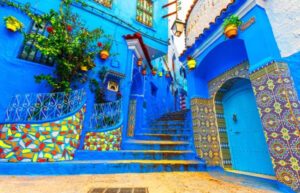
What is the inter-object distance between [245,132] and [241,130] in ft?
0.41

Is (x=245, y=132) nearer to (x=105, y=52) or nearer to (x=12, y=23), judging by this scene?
(x=105, y=52)

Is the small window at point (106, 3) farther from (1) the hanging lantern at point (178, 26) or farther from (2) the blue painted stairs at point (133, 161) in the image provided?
(2) the blue painted stairs at point (133, 161)

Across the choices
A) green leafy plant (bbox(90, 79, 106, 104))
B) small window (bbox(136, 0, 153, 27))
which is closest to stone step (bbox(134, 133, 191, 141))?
green leafy plant (bbox(90, 79, 106, 104))

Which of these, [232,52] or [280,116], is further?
[232,52]

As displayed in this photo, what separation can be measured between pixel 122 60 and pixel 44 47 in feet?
9.13

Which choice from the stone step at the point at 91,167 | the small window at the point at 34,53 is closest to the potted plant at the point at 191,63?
the stone step at the point at 91,167

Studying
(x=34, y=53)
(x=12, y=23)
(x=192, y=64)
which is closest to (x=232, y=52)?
(x=192, y=64)

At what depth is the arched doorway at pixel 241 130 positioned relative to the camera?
3.19 meters

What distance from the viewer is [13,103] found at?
3.79 m

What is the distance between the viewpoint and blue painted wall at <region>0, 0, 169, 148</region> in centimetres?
415

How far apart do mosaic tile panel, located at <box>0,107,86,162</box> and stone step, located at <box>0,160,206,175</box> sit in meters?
0.23

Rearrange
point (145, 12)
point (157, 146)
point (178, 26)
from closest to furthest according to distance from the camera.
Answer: point (157, 146), point (178, 26), point (145, 12)

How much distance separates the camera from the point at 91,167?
3.10m

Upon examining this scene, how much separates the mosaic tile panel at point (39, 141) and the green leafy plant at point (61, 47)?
1.29 metres
